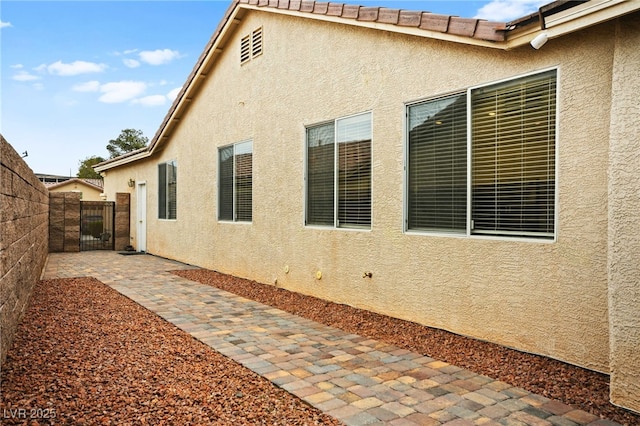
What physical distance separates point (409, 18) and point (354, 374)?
14.2 ft

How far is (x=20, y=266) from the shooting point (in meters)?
5.28

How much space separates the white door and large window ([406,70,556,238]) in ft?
40.9

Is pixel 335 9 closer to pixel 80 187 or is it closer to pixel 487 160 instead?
pixel 487 160

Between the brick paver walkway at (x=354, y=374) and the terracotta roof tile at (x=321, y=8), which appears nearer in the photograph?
the brick paver walkway at (x=354, y=374)

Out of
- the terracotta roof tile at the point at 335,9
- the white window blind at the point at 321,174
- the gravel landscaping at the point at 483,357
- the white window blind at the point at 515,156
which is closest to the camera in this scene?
the gravel landscaping at the point at 483,357

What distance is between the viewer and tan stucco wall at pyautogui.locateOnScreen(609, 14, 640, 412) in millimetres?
3373

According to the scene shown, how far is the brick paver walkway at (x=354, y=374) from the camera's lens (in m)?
3.32

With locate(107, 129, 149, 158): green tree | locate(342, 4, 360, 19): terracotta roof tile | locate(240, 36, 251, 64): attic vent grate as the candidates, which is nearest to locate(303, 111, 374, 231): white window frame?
locate(342, 4, 360, 19): terracotta roof tile

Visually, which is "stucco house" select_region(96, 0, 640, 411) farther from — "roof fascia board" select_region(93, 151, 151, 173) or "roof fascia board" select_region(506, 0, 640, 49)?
"roof fascia board" select_region(93, 151, 151, 173)

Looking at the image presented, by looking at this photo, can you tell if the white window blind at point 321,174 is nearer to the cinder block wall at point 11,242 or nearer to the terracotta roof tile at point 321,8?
the terracotta roof tile at point 321,8

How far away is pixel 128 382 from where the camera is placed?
389 centimetres

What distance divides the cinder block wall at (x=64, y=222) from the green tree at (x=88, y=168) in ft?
135

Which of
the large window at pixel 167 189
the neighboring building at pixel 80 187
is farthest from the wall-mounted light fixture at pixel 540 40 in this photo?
the neighboring building at pixel 80 187

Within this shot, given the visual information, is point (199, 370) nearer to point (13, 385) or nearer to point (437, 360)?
point (13, 385)
